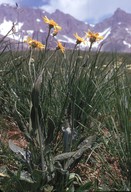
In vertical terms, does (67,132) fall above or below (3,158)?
above

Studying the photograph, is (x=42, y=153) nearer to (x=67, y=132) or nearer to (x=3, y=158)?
(x=67, y=132)

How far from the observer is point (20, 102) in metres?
2.21

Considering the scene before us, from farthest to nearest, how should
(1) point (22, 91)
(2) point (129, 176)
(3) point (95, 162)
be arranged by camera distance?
1. (1) point (22, 91)
2. (3) point (95, 162)
3. (2) point (129, 176)

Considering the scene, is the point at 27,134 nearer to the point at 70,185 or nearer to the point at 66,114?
the point at 70,185

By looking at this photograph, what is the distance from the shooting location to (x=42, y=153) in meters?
1.44

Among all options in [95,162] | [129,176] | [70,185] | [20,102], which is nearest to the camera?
[129,176]

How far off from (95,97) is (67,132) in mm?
713

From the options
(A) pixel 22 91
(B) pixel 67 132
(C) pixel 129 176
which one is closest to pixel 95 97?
(A) pixel 22 91

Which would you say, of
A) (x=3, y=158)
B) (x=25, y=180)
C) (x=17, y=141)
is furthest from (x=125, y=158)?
(x=17, y=141)

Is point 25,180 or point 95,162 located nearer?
point 25,180

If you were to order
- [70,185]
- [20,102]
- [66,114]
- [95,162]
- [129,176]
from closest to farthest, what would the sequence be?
[129,176] < [70,185] < [95,162] < [66,114] < [20,102]

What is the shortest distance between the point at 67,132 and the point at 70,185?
0.21 m

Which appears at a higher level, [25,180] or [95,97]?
[95,97]

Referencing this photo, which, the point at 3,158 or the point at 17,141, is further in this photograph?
the point at 17,141
